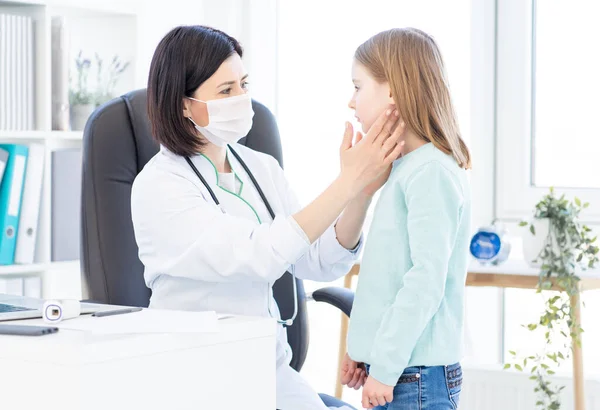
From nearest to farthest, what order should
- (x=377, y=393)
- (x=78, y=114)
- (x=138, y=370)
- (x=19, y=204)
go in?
(x=138, y=370), (x=377, y=393), (x=19, y=204), (x=78, y=114)

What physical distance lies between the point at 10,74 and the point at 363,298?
138 centimetres

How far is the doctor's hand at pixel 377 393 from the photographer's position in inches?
52.0

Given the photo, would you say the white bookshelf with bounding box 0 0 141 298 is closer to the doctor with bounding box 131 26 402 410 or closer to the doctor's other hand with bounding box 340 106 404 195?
the doctor with bounding box 131 26 402 410

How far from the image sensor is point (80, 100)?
2.52 metres

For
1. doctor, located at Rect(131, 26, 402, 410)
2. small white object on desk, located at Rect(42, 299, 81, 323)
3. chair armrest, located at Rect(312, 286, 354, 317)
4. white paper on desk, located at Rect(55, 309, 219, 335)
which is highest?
doctor, located at Rect(131, 26, 402, 410)

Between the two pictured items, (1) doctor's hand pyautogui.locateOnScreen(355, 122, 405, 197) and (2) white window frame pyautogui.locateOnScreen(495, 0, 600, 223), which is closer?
(1) doctor's hand pyautogui.locateOnScreen(355, 122, 405, 197)

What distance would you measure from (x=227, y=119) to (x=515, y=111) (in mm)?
1304

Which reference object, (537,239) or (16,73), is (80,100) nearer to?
(16,73)

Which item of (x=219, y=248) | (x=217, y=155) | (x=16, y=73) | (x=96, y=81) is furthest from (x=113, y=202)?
(x=96, y=81)

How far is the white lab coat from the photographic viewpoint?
1.39 meters

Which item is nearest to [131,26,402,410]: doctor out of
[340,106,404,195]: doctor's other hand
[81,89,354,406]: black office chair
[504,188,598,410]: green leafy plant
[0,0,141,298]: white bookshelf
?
[340,106,404,195]: doctor's other hand

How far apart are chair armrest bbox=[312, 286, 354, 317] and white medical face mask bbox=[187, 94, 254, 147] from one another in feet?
1.30

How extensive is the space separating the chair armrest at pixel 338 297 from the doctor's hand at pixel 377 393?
393 mm

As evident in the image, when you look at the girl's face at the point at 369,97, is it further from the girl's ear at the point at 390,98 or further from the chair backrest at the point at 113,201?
the chair backrest at the point at 113,201
